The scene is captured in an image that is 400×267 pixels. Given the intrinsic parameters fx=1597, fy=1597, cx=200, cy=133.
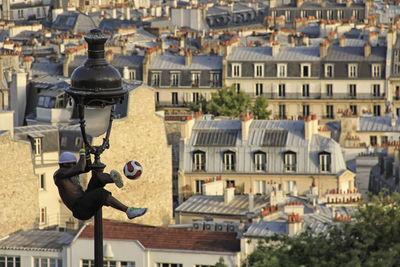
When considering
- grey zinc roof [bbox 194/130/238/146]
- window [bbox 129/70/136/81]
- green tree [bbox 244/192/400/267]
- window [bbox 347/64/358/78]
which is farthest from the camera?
window [bbox 129/70/136/81]

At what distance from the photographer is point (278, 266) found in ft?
133

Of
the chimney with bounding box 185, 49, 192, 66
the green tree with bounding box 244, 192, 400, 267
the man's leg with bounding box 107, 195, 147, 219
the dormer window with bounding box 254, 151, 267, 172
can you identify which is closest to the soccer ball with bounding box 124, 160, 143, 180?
the man's leg with bounding box 107, 195, 147, 219

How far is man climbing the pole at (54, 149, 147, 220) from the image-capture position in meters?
19.8

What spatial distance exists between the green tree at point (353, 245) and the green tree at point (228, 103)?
52.6 meters

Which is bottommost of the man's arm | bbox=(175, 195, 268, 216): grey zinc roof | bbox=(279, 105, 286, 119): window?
bbox=(279, 105, 286, 119): window

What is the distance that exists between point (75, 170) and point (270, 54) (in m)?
83.9

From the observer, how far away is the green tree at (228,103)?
9481 cm

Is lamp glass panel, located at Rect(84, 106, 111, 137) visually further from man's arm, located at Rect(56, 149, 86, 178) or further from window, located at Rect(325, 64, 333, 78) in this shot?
window, located at Rect(325, 64, 333, 78)

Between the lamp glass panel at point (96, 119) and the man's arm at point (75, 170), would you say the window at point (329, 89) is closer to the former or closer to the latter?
the man's arm at point (75, 170)

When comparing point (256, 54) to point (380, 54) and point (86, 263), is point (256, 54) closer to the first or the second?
point (380, 54)

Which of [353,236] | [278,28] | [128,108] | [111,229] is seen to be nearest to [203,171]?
[128,108]

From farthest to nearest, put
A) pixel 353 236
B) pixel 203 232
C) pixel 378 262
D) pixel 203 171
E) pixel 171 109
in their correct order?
pixel 171 109 → pixel 203 171 → pixel 203 232 → pixel 353 236 → pixel 378 262

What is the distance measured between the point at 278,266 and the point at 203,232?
8.62 metres

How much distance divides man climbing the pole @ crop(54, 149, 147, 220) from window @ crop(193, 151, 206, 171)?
164ft
